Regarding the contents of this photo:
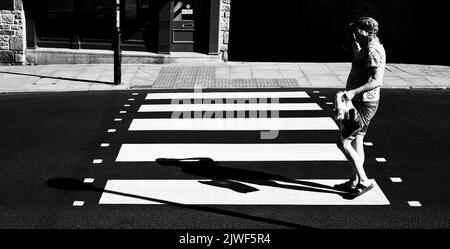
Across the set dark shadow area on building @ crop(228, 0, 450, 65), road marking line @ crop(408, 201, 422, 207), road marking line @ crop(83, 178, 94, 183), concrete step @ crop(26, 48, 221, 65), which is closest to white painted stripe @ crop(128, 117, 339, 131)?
road marking line @ crop(83, 178, 94, 183)

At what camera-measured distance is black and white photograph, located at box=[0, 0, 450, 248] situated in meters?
8.36

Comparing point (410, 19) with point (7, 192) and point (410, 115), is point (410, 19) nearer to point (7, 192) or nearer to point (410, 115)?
point (410, 115)

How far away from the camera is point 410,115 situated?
13656 mm

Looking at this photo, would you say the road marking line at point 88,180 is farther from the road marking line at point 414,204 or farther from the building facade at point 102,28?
the building facade at point 102,28

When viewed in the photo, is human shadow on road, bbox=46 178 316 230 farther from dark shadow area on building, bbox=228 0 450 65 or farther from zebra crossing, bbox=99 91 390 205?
dark shadow area on building, bbox=228 0 450 65

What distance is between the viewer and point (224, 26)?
806 inches

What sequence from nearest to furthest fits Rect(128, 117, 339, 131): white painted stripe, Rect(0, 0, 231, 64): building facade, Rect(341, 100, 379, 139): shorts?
Rect(341, 100, 379, 139): shorts, Rect(128, 117, 339, 131): white painted stripe, Rect(0, 0, 231, 64): building facade

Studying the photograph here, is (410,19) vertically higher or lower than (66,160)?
higher

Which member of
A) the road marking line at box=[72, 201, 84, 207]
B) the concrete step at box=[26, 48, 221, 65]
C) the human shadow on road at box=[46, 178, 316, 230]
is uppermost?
the concrete step at box=[26, 48, 221, 65]

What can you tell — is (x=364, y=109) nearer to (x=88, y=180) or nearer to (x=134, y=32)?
(x=88, y=180)

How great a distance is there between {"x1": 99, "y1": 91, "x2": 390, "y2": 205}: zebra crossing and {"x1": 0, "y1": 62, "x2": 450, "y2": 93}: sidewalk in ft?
4.70

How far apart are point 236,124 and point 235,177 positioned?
305 centimetres
